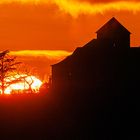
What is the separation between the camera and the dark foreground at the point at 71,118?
4047 centimetres

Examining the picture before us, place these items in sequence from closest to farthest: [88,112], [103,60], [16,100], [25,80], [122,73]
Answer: [88,112] < [16,100] < [122,73] < [103,60] < [25,80]

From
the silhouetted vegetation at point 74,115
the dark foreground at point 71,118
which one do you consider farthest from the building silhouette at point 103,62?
the dark foreground at point 71,118

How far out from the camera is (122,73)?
69812 millimetres

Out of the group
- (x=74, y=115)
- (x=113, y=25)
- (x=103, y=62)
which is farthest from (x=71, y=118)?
(x=113, y=25)

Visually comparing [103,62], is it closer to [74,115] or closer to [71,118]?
[74,115]

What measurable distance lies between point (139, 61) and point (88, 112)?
31.7m

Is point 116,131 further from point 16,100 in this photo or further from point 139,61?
point 139,61

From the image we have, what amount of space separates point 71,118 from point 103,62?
32.9m

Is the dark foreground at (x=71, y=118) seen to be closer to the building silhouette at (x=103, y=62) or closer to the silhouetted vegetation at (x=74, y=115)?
the silhouetted vegetation at (x=74, y=115)

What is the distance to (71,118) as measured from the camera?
43188mm

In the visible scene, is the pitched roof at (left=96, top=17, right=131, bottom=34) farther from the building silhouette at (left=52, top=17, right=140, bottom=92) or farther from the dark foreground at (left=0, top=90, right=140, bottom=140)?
the dark foreground at (left=0, top=90, right=140, bottom=140)

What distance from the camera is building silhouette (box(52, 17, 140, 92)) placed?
7030 centimetres

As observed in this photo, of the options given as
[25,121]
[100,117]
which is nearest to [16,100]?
[25,121]

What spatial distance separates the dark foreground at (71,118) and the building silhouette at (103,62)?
655 inches
